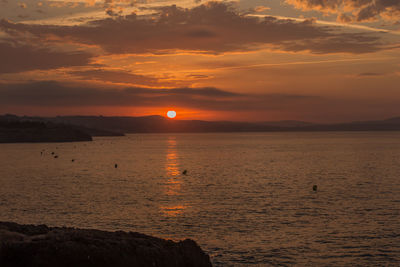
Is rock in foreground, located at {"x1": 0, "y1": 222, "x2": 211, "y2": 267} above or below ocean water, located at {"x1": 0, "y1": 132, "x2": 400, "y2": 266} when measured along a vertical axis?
above

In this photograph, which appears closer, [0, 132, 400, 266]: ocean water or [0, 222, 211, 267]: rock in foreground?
[0, 222, 211, 267]: rock in foreground

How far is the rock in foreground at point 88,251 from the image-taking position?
16.9 meters

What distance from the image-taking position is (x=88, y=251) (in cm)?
1709

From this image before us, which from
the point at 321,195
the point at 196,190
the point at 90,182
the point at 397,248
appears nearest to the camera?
the point at 397,248

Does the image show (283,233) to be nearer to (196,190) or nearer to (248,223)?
(248,223)

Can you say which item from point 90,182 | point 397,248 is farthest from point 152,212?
point 90,182

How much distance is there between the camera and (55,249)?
55.9 ft

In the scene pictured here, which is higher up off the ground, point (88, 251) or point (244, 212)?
point (88, 251)

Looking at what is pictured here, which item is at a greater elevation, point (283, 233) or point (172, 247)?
point (172, 247)

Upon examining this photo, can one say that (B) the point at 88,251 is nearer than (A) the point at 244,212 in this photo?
Yes

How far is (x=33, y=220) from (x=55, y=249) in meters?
18.2

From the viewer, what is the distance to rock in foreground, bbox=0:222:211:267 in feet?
55.3

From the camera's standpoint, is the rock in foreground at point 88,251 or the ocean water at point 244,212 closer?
the rock in foreground at point 88,251

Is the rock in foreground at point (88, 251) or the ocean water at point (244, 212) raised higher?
the rock in foreground at point (88, 251)
